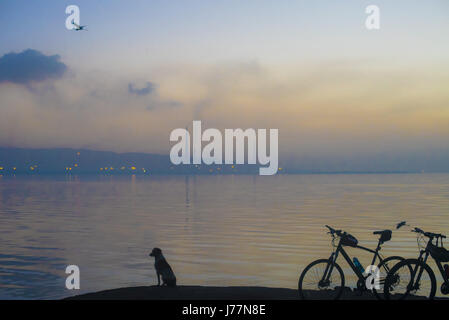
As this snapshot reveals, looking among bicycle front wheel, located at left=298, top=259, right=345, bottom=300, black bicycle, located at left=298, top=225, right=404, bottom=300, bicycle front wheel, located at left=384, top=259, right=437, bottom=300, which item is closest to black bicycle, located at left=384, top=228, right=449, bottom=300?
bicycle front wheel, located at left=384, top=259, right=437, bottom=300

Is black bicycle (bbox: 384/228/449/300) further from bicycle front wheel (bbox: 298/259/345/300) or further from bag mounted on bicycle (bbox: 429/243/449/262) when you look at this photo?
bicycle front wheel (bbox: 298/259/345/300)

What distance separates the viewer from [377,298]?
420 inches

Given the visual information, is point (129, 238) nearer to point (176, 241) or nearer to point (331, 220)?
point (176, 241)

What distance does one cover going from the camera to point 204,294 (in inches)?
446

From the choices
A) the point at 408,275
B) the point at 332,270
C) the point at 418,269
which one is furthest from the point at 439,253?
the point at 332,270

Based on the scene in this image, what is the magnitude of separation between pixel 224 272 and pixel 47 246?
12.5 meters

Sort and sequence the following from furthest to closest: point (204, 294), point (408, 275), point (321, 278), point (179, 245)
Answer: point (179, 245) < point (204, 294) < point (321, 278) < point (408, 275)

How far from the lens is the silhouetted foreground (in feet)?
36.3

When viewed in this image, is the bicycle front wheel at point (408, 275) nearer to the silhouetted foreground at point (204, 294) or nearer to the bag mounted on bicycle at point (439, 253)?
the bag mounted on bicycle at point (439, 253)

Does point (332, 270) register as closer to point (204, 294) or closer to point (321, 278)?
point (321, 278)
